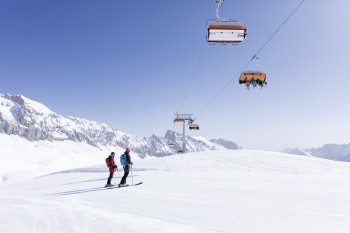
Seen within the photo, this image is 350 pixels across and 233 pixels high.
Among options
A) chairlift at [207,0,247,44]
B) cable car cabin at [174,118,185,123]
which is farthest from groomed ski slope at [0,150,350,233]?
cable car cabin at [174,118,185,123]

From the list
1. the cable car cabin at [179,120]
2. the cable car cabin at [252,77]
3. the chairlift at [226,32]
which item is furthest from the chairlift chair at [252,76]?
the cable car cabin at [179,120]

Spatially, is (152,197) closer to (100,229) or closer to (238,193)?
(238,193)

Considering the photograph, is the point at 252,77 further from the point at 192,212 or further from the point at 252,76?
the point at 192,212

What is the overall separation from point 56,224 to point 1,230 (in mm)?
1043

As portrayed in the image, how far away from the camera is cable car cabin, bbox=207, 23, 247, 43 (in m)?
14.9

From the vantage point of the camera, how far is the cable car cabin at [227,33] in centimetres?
1493

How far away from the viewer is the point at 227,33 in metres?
15.0

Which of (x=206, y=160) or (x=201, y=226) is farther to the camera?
(x=206, y=160)

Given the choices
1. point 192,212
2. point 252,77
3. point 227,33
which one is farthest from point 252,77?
point 192,212

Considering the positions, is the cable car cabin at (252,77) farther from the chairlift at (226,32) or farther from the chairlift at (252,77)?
the chairlift at (226,32)

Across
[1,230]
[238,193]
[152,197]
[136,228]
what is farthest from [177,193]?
[1,230]

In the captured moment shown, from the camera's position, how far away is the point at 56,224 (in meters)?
6.56

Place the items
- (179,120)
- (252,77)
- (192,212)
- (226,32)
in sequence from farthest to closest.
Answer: (179,120) → (252,77) → (226,32) → (192,212)

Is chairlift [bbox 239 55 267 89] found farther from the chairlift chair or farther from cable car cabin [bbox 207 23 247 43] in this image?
cable car cabin [bbox 207 23 247 43]
